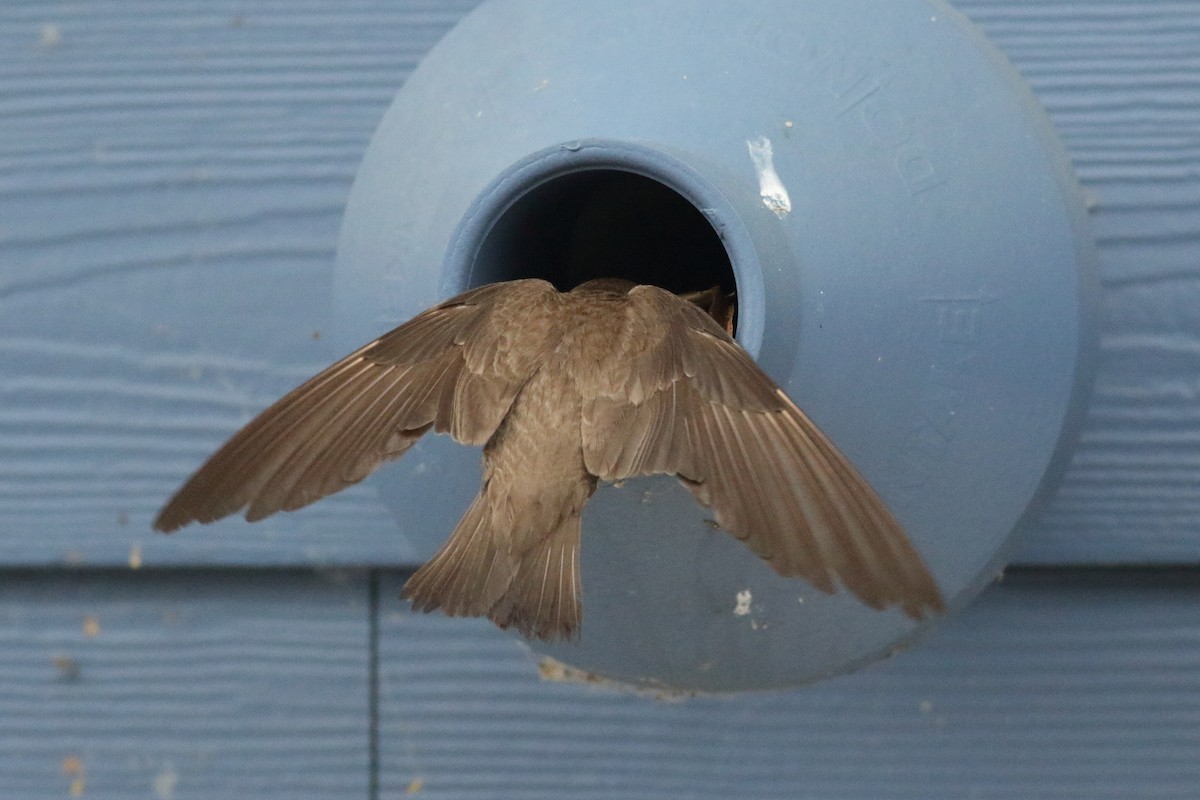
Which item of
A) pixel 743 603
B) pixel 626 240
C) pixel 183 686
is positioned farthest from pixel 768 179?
pixel 183 686

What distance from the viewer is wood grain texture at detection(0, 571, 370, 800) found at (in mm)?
1550

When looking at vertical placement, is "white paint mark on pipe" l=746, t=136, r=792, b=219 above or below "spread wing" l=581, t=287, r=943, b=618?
above

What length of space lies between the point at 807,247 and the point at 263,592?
30.3 inches

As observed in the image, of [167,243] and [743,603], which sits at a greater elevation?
[167,243]

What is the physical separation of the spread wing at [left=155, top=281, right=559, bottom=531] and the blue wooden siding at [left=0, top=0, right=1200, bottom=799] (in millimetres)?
403

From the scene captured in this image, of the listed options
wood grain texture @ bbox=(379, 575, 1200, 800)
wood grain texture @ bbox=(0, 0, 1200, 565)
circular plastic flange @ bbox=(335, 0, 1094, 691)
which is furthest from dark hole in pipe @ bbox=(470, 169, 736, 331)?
wood grain texture @ bbox=(379, 575, 1200, 800)

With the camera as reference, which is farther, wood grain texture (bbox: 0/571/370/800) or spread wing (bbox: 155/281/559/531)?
wood grain texture (bbox: 0/571/370/800)

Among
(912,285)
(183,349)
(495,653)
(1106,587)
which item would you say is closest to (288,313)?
(183,349)

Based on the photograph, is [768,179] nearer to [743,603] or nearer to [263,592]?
[743,603]

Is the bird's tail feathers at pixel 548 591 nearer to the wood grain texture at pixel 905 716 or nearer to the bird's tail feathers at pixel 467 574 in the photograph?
the bird's tail feathers at pixel 467 574

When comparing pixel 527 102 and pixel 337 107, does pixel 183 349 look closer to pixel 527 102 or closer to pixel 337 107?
pixel 337 107

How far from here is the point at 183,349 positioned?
60.6 inches

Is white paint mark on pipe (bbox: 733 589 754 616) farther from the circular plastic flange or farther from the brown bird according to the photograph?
the brown bird

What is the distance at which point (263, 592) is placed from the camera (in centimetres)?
156
